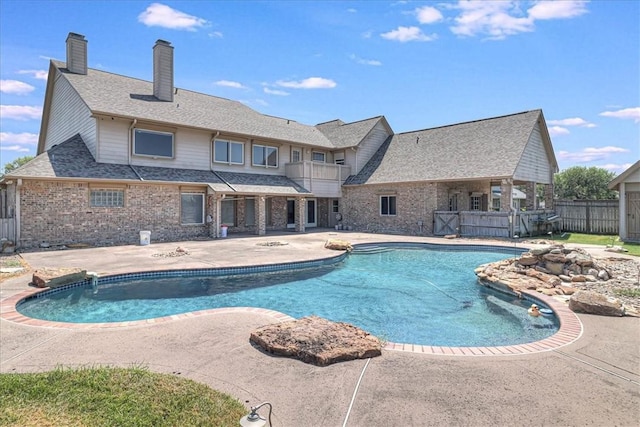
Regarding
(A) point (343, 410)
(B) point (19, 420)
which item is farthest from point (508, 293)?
(B) point (19, 420)

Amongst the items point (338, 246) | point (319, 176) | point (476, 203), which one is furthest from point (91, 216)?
point (476, 203)

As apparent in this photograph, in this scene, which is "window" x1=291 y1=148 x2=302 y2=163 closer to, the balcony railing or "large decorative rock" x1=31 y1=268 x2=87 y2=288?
the balcony railing

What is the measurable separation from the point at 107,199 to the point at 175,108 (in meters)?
6.46

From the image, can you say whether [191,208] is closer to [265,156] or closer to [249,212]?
[249,212]

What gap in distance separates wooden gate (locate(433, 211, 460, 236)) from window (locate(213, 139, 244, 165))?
1236 cm

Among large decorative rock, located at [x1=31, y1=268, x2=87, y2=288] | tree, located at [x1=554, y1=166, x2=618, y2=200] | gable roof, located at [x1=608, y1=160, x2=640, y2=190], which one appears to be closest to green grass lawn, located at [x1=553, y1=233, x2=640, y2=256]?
gable roof, located at [x1=608, y1=160, x2=640, y2=190]

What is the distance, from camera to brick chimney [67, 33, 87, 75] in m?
17.9

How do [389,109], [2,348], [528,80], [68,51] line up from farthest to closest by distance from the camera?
[389,109] < [68,51] < [528,80] < [2,348]

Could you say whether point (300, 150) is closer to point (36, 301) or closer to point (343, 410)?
point (36, 301)

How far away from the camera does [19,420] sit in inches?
114

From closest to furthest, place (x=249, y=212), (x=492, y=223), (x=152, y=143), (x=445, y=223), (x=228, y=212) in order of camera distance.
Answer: (x=152, y=143)
(x=492, y=223)
(x=445, y=223)
(x=228, y=212)
(x=249, y=212)

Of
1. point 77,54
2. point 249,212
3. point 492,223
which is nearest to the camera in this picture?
point 77,54

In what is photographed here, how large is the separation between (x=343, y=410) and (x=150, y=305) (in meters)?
6.08

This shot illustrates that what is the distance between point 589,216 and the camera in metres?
21.1
